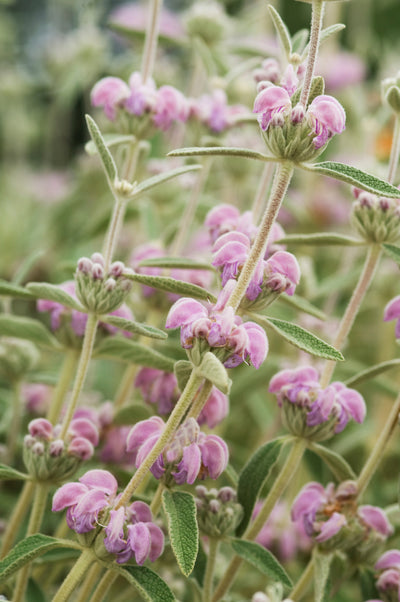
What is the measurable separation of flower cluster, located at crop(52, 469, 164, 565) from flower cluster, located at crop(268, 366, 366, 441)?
14cm

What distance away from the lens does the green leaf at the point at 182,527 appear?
434 mm

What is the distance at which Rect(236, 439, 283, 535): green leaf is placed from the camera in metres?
0.56

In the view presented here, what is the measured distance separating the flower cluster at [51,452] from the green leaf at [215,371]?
0.51 feet

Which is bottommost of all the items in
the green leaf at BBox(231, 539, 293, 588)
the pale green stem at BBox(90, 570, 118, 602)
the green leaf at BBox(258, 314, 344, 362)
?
the pale green stem at BBox(90, 570, 118, 602)

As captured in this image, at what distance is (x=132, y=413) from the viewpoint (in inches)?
25.4

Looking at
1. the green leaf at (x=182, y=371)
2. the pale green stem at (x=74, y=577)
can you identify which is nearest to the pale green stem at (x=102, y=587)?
the pale green stem at (x=74, y=577)

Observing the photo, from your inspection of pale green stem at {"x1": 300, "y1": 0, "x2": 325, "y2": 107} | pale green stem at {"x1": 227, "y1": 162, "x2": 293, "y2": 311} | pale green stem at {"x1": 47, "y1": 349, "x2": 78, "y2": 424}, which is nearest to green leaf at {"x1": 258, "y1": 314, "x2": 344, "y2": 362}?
pale green stem at {"x1": 227, "y1": 162, "x2": 293, "y2": 311}

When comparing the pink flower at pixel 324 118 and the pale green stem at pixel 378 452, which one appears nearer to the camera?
the pink flower at pixel 324 118

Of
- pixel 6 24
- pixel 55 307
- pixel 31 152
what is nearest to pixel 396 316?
pixel 55 307

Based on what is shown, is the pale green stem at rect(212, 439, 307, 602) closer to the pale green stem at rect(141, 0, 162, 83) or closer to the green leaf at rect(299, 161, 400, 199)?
the green leaf at rect(299, 161, 400, 199)

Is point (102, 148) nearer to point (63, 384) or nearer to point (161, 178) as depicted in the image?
point (161, 178)

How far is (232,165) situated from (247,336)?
2.21ft

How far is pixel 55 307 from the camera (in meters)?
0.66

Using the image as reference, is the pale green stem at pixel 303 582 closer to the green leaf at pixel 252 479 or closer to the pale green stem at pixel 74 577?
the green leaf at pixel 252 479
